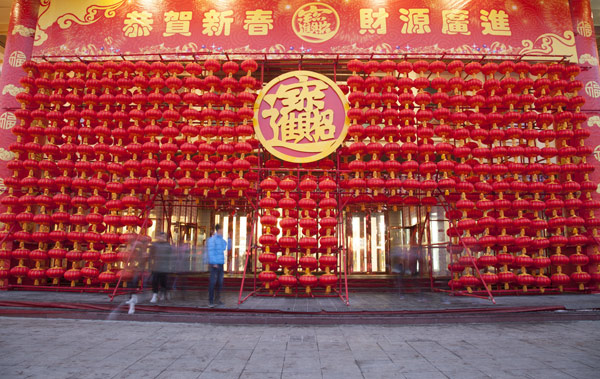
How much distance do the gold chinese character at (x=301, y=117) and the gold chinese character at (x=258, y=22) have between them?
1529mm

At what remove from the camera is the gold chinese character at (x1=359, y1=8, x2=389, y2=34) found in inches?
313

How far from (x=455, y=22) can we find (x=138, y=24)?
7.37 meters

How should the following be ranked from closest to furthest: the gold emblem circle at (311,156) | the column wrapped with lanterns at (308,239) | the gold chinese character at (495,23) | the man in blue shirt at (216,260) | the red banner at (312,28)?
the man in blue shirt at (216,260) < the column wrapped with lanterns at (308,239) < the gold emblem circle at (311,156) < the red banner at (312,28) < the gold chinese character at (495,23)

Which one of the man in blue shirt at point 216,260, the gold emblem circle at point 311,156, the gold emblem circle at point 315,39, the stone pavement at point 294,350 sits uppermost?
the gold emblem circle at point 315,39

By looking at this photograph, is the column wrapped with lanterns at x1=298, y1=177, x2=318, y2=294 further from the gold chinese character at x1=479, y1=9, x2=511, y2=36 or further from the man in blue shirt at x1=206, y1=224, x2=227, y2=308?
the gold chinese character at x1=479, y1=9, x2=511, y2=36

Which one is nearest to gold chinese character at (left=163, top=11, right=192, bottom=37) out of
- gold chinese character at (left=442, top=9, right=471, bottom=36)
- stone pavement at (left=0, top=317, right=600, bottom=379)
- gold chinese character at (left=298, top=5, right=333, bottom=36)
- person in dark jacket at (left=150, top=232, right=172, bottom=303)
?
gold chinese character at (left=298, top=5, right=333, bottom=36)

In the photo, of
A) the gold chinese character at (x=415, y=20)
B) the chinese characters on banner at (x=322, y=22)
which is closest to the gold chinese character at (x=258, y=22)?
the chinese characters on banner at (x=322, y=22)

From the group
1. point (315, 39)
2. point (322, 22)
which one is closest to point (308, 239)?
point (315, 39)

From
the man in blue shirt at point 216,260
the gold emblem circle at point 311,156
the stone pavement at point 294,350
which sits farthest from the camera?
the gold emblem circle at point 311,156

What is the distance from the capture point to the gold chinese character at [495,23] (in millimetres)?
8031

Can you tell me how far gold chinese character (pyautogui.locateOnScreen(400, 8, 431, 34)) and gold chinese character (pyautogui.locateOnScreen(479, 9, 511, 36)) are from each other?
132 centimetres

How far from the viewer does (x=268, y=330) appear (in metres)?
4.91

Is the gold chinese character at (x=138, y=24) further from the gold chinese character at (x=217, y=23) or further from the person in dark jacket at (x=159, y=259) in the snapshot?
the person in dark jacket at (x=159, y=259)

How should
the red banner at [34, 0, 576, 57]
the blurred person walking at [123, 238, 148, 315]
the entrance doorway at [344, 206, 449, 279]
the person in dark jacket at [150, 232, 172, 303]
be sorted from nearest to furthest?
1. the blurred person walking at [123, 238, 148, 315]
2. the person in dark jacket at [150, 232, 172, 303]
3. the red banner at [34, 0, 576, 57]
4. the entrance doorway at [344, 206, 449, 279]
